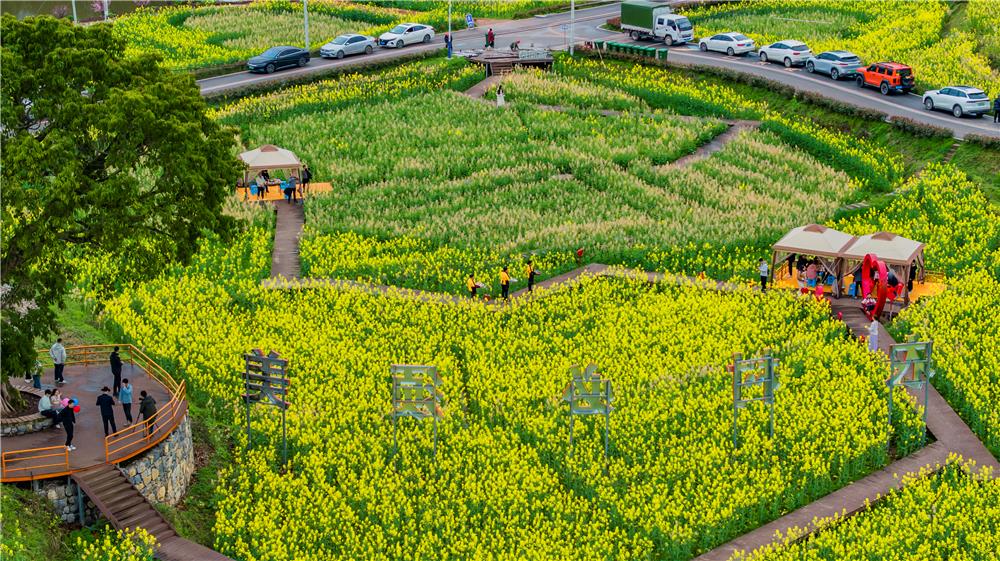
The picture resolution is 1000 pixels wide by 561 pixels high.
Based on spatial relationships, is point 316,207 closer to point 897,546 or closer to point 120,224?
point 120,224

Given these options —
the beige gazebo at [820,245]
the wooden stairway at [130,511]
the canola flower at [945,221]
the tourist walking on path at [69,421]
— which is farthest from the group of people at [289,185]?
the wooden stairway at [130,511]

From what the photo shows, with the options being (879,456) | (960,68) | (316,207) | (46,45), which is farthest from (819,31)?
(46,45)

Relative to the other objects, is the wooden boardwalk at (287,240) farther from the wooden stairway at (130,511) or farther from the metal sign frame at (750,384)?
the metal sign frame at (750,384)

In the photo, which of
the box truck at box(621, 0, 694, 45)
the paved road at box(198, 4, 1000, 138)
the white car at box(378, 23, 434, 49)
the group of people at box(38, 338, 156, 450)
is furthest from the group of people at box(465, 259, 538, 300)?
the box truck at box(621, 0, 694, 45)

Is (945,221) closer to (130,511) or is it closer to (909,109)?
(909,109)

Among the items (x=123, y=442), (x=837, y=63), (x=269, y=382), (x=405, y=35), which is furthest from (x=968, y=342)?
(x=405, y=35)
